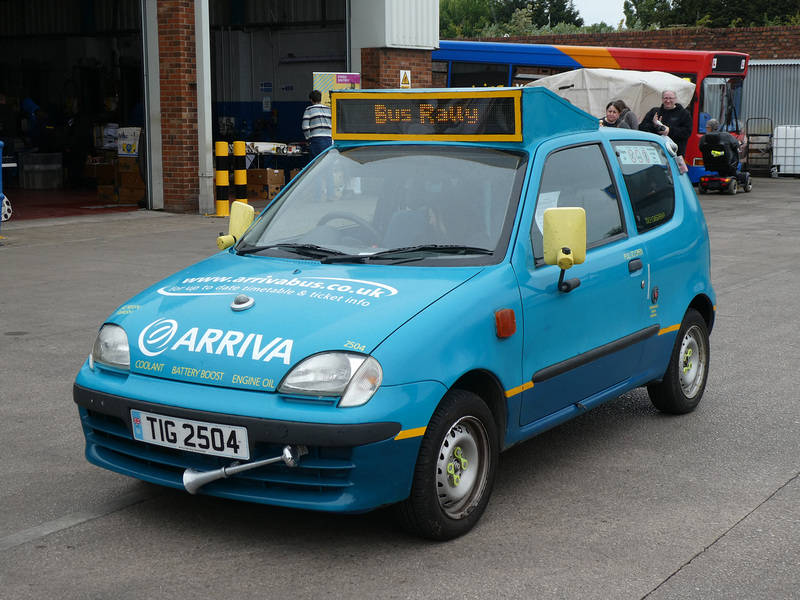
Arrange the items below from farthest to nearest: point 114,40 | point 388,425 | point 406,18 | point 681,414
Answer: point 114,40
point 406,18
point 681,414
point 388,425

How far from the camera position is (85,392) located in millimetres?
4109

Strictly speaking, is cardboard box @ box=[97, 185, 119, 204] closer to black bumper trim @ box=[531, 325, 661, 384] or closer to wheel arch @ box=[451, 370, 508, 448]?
black bumper trim @ box=[531, 325, 661, 384]

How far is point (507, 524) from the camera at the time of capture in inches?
167

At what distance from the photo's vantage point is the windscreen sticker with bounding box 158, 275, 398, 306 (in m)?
4.06

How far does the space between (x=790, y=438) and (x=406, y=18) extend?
14.4m

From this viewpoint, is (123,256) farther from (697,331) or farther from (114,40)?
(114,40)

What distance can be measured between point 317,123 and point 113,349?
1395cm

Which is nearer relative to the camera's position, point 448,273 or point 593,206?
point 448,273

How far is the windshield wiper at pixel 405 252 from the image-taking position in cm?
445

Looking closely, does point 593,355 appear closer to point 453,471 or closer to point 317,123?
point 453,471

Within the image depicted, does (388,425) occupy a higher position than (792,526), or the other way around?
(388,425)

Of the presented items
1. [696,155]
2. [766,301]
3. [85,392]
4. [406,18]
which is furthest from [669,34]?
[85,392]

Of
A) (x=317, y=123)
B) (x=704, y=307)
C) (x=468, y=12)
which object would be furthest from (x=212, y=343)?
(x=468, y=12)

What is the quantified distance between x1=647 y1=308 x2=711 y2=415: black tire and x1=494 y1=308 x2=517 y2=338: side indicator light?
177 cm
